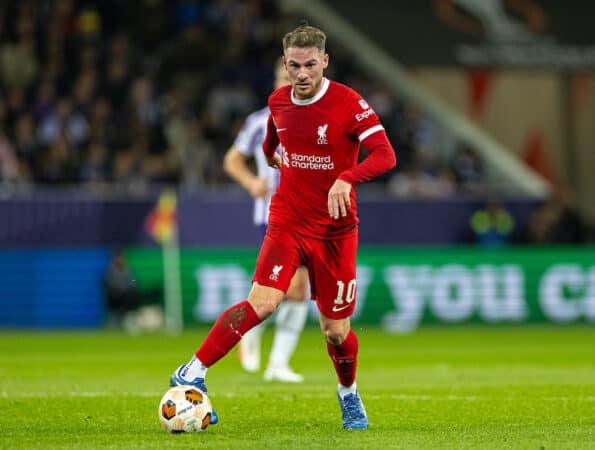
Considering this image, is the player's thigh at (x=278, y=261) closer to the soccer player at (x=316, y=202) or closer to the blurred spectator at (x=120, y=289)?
the soccer player at (x=316, y=202)

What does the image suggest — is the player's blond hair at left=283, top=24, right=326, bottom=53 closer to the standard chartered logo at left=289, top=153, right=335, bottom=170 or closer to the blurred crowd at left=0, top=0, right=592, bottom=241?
the standard chartered logo at left=289, top=153, right=335, bottom=170

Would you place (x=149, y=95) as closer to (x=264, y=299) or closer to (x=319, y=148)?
(x=319, y=148)

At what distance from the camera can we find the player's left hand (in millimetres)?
7336

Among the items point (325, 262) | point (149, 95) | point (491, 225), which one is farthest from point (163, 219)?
point (325, 262)

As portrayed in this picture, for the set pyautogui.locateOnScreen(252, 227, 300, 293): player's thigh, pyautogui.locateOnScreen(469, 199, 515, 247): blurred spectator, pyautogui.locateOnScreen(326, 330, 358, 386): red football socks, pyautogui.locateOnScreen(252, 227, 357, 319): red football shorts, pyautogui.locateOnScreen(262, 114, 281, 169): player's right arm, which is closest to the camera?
pyautogui.locateOnScreen(252, 227, 300, 293): player's thigh

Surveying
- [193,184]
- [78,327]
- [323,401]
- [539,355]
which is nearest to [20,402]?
[323,401]

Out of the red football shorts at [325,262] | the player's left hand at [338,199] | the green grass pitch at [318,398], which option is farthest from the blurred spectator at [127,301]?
the player's left hand at [338,199]

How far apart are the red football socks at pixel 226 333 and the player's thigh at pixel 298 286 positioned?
13.9 ft

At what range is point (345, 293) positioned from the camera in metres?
7.88

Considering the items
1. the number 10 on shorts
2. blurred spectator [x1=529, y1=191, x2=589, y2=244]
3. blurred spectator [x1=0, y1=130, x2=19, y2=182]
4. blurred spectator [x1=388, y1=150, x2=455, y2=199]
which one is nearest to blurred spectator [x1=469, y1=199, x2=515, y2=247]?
blurred spectator [x1=529, y1=191, x2=589, y2=244]

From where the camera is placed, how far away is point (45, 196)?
70.5 feet

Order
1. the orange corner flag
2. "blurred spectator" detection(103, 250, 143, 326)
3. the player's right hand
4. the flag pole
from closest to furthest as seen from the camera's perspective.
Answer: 1. the player's right hand
2. "blurred spectator" detection(103, 250, 143, 326)
3. the flag pole
4. the orange corner flag

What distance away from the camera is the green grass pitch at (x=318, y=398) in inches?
293

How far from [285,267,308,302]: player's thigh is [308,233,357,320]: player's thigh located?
13.0 feet
